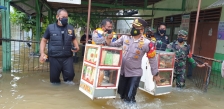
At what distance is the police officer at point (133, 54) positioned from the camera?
3.23 m

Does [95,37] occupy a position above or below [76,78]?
above

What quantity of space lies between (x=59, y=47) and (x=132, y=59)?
1.80 m

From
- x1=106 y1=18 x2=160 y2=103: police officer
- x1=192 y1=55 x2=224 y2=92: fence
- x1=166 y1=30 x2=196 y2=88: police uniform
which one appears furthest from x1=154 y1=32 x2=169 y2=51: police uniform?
x1=106 y1=18 x2=160 y2=103: police officer

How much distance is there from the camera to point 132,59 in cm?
330

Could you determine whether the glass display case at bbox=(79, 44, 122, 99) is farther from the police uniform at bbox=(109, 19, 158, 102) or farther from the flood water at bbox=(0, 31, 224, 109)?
the flood water at bbox=(0, 31, 224, 109)

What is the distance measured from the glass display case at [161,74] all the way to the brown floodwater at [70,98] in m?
0.25

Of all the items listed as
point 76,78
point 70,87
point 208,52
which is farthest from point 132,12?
point 70,87

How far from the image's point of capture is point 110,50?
314cm

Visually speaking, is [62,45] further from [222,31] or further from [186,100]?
[222,31]

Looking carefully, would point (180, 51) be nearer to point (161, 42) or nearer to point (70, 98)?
point (161, 42)

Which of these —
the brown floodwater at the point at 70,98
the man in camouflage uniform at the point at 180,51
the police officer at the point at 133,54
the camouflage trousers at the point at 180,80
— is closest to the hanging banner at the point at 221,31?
the brown floodwater at the point at 70,98

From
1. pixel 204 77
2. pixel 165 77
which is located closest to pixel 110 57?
pixel 165 77

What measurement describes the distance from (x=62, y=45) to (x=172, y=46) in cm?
250

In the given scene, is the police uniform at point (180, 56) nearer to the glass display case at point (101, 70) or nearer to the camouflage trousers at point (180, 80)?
the camouflage trousers at point (180, 80)
